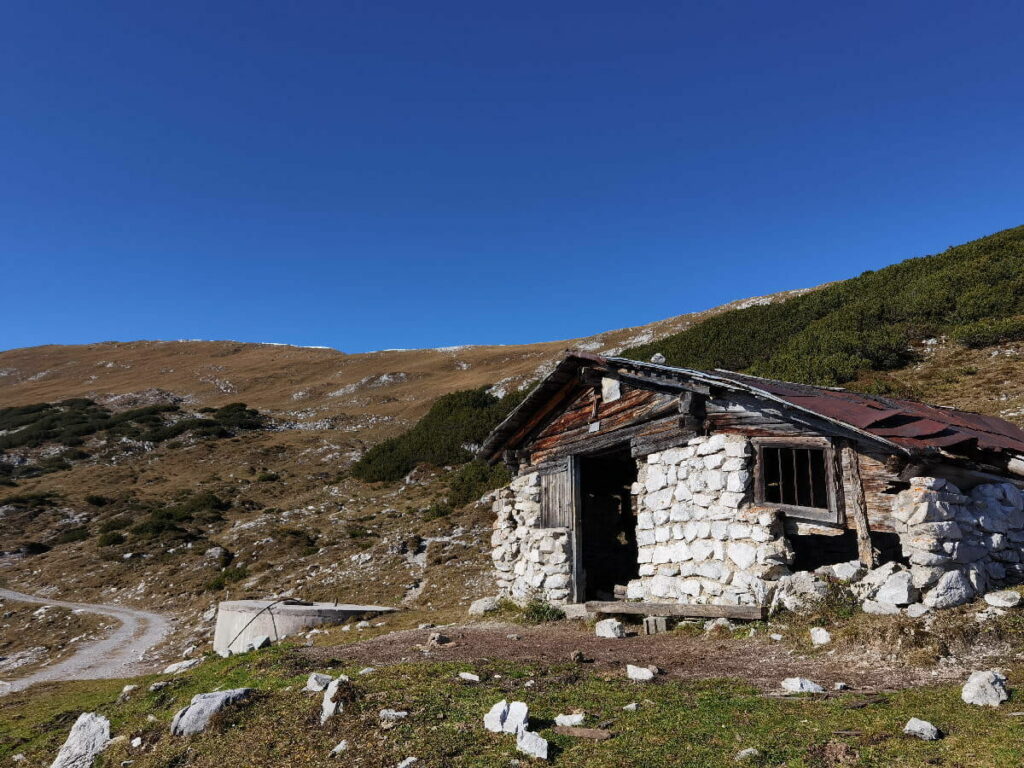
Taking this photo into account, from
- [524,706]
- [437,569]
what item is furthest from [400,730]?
[437,569]

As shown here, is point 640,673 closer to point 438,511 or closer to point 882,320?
point 438,511

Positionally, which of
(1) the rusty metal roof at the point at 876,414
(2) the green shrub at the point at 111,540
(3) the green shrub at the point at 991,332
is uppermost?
(3) the green shrub at the point at 991,332

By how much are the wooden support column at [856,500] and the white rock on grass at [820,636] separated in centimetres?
160

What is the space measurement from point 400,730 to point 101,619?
21674mm

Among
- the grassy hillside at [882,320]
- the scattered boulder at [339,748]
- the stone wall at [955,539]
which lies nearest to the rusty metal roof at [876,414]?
the stone wall at [955,539]

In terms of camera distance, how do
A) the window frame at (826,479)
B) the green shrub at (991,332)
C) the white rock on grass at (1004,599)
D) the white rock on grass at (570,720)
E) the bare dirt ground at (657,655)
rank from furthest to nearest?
the green shrub at (991,332)
the window frame at (826,479)
the white rock on grass at (1004,599)
the bare dirt ground at (657,655)
the white rock on grass at (570,720)

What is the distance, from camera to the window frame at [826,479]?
33.0ft

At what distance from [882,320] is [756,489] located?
2132cm

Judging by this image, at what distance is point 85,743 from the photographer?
783 cm

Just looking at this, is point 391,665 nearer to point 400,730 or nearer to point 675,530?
point 400,730

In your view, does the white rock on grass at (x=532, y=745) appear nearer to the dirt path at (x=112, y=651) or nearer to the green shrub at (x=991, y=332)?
the dirt path at (x=112, y=651)

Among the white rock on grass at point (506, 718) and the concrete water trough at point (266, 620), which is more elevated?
the white rock on grass at point (506, 718)

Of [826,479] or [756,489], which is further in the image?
[756,489]

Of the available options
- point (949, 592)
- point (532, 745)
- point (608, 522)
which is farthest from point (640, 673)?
point (608, 522)
